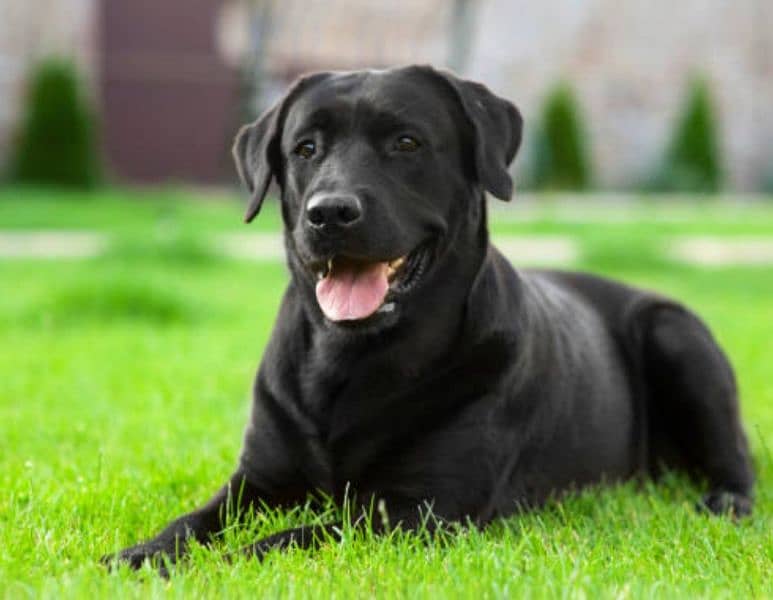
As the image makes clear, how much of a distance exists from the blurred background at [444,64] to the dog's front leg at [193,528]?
31.7ft

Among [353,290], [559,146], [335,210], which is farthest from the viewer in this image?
[559,146]

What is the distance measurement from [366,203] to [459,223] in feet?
1.07

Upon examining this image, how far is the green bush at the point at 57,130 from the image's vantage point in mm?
17516

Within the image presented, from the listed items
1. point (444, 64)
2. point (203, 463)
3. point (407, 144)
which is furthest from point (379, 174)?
point (444, 64)

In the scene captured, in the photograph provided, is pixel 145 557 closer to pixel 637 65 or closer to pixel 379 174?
pixel 379 174

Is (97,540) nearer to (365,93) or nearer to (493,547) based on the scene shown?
(493,547)

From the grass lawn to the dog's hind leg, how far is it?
0.36 feet

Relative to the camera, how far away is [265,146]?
3695mm

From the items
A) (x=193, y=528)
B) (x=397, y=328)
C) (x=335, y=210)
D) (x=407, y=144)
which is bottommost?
(x=193, y=528)

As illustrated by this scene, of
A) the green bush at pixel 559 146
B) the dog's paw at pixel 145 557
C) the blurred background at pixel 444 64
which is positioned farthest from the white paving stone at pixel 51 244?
the green bush at pixel 559 146

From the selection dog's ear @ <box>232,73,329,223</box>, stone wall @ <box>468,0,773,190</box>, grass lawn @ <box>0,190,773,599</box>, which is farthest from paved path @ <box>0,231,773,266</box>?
stone wall @ <box>468,0,773,190</box>

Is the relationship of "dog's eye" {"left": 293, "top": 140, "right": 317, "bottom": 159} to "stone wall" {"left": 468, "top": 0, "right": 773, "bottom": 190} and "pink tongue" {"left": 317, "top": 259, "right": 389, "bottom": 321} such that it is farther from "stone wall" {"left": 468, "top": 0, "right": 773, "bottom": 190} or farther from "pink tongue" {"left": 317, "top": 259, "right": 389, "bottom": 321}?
"stone wall" {"left": 468, "top": 0, "right": 773, "bottom": 190}

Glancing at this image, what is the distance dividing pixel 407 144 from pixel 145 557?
1.22 metres

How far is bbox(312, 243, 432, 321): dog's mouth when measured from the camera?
337 cm
